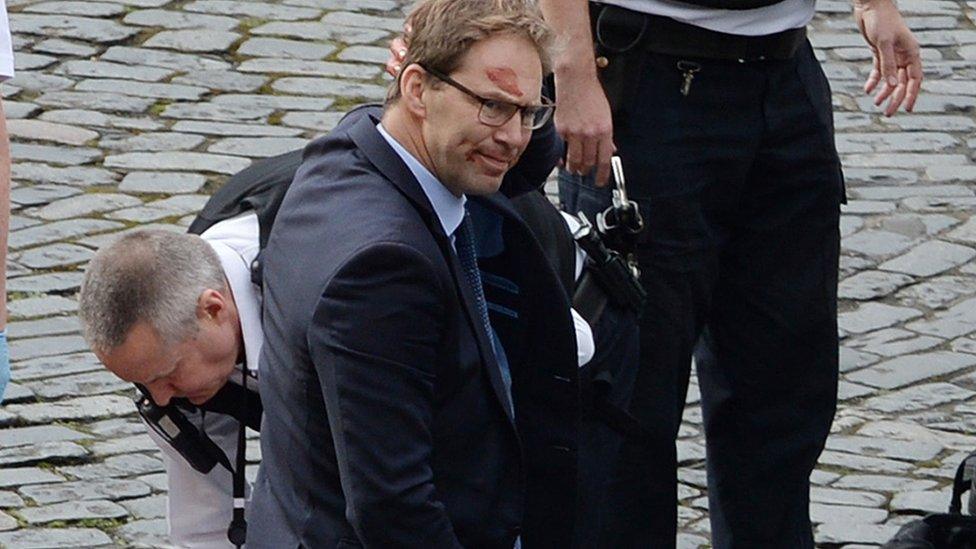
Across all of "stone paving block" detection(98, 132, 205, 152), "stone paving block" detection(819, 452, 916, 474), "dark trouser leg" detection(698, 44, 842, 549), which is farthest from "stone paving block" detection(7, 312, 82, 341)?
"dark trouser leg" detection(698, 44, 842, 549)

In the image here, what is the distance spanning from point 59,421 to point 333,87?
9.90 feet

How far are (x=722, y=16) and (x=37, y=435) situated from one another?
242cm

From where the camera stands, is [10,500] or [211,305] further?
[10,500]

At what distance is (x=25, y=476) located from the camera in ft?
17.3

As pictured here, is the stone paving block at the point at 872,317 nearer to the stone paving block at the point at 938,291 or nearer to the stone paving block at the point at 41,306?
the stone paving block at the point at 938,291

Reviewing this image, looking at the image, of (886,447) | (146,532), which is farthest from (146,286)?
(886,447)

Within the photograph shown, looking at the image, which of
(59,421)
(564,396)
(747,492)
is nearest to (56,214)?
(59,421)

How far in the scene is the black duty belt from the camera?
13.0 feet

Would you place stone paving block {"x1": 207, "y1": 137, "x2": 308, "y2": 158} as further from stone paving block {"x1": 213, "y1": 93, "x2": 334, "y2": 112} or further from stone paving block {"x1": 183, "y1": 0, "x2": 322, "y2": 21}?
stone paving block {"x1": 183, "y1": 0, "x2": 322, "y2": 21}

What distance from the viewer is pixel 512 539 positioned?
Answer: 132 inches

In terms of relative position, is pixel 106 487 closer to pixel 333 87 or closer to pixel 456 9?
pixel 456 9

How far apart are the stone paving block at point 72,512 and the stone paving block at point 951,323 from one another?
2606mm

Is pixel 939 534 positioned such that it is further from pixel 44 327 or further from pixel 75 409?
pixel 44 327

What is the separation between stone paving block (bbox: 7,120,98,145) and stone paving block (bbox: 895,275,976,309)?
3.07 meters
